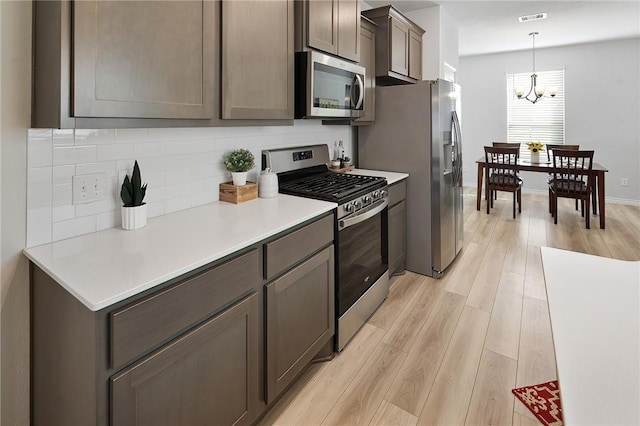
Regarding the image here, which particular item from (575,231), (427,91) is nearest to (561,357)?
(427,91)

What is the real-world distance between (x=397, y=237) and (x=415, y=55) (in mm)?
2042

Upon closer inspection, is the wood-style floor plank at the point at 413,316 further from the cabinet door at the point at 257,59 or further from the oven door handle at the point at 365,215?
the cabinet door at the point at 257,59

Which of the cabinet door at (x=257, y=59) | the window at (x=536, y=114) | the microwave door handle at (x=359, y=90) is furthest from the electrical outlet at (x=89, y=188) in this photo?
the window at (x=536, y=114)

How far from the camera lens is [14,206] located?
1260mm

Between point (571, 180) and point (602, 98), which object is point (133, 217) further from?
point (602, 98)

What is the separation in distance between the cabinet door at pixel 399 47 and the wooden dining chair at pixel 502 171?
8.35ft

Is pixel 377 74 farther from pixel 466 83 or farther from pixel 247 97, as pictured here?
pixel 466 83

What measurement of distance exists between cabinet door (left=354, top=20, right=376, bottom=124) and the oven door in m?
0.94

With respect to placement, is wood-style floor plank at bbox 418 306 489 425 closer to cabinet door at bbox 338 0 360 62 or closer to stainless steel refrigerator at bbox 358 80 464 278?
stainless steel refrigerator at bbox 358 80 464 278

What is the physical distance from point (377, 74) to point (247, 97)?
6.37 ft

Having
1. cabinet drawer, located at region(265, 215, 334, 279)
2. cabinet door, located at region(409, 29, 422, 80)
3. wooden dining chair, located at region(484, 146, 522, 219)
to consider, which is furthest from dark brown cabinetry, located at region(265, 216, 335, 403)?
wooden dining chair, located at region(484, 146, 522, 219)

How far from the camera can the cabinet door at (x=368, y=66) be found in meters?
3.10

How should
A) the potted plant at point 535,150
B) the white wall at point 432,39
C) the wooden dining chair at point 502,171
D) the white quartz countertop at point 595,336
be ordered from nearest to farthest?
the white quartz countertop at point 595,336 → the white wall at point 432,39 → the wooden dining chair at point 502,171 → the potted plant at point 535,150

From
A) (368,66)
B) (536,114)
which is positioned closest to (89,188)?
(368,66)
